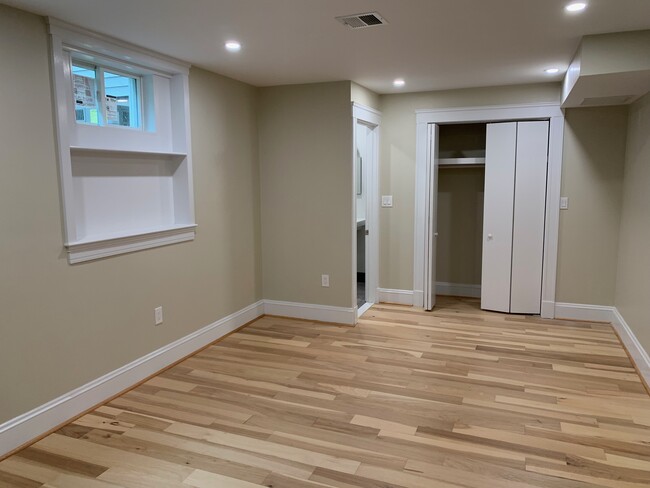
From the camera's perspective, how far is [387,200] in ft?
18.1

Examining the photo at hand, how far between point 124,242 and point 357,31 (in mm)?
2103

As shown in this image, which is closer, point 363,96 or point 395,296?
point 363,96

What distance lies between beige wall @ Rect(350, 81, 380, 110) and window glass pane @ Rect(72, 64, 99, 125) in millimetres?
2277

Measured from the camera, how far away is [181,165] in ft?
12.9

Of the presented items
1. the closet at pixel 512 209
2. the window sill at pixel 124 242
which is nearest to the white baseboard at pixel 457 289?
the closet at pixel 512 209

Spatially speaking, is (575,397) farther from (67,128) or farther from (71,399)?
(67,128)

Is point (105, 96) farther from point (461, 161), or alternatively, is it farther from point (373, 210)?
point (461, 161)

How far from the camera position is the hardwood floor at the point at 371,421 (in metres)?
2.44

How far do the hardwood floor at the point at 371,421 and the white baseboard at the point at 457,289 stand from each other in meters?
1.49

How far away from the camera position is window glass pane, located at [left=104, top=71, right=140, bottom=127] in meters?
3.39

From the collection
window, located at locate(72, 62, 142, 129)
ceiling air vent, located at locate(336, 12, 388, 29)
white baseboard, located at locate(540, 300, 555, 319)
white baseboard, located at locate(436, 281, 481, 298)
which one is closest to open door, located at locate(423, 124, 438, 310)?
white baseboard, located at locate(436, 281, 481, 298)

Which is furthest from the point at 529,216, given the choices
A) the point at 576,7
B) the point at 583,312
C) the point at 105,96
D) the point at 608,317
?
the point at 105,96

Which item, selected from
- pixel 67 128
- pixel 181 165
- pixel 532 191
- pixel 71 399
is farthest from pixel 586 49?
pixel 71 399

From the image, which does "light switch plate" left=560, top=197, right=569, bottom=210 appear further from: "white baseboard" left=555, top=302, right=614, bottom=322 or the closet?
"white baseboard" left=555, top=302, right=614, bottom=322
